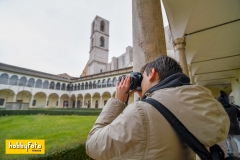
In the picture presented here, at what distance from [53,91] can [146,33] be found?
1213 inches

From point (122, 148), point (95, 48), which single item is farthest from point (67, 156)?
point (95, 48)

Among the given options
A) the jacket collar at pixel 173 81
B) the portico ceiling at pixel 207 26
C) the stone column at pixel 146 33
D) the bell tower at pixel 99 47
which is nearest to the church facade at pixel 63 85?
the bell tower at pixel 99 47

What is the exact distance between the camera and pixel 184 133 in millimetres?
564

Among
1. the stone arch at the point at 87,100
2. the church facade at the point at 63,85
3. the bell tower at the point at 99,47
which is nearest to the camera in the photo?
the church facade at the point at 63,85

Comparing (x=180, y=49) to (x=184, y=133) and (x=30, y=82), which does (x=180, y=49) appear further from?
(x=30, y=82)

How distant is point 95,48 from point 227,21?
33977 millimetres

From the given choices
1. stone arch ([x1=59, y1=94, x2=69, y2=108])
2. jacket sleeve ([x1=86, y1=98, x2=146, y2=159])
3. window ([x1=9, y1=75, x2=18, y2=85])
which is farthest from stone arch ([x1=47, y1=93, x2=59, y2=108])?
jacket sleeve ([x1=86, y1=98, x2=146, y2=159])

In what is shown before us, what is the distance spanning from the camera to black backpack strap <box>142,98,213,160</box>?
0.55 metres

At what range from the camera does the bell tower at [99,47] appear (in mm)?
35812

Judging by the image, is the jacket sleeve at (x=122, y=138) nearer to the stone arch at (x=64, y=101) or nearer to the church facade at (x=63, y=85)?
the church facade at (x=63, y=85)

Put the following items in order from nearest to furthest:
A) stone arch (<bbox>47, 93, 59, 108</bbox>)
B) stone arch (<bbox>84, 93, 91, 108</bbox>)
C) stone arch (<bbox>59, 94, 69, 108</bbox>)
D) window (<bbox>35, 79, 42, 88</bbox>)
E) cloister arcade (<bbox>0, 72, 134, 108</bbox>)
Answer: cloister arcade (<bbox>0, 72, 134, 108</bbox>), window (<bbox>35, 79, 42, 88</bbox>), stone arch (<bbox>84, 93, 91, 108</bbox>), stone arch (<bbox>47, 93, 59, 108</bbox>), stone arch (<bbox>59, 94, 69, 108</bbox>)

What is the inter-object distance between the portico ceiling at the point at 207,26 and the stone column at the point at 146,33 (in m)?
3.52

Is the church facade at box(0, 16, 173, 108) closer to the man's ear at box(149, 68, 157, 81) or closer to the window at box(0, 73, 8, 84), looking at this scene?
the window at box(0, 73, 8, 84)

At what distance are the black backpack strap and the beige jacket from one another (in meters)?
0.02
